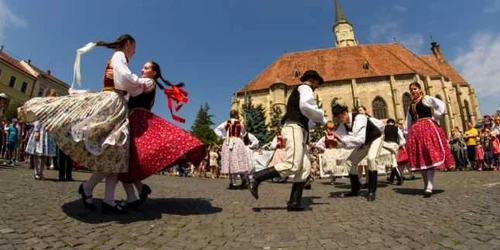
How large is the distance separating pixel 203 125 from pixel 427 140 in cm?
5243

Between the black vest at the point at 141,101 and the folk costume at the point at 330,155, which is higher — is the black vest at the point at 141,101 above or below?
above

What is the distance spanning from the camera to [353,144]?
527 centimetres

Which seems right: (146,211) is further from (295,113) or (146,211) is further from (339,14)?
(339,14)

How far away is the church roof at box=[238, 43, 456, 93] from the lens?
38844 mm

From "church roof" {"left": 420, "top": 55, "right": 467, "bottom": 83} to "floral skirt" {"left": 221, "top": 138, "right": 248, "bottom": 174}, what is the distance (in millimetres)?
47643

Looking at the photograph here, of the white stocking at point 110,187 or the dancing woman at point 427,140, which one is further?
the dancing woman at point 427,140

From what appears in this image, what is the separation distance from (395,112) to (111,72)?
37807 mm

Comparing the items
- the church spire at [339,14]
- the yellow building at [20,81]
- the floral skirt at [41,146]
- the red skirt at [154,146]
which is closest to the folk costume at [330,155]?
the red skirt at [154,146]

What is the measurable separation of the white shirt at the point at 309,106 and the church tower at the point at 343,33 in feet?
186

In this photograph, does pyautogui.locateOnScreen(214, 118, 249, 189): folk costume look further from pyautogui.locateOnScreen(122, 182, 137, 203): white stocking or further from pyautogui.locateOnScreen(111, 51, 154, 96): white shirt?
pyautogui.locateOnScreen(111, 51, 154, 96): white shirt

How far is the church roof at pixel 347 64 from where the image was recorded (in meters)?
38.8

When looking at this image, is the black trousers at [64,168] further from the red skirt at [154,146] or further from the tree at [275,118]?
the tree at [275,118]

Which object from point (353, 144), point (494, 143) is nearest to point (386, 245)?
point (353, 144)

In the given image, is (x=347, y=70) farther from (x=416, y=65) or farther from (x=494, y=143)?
(x=494, y=143)
